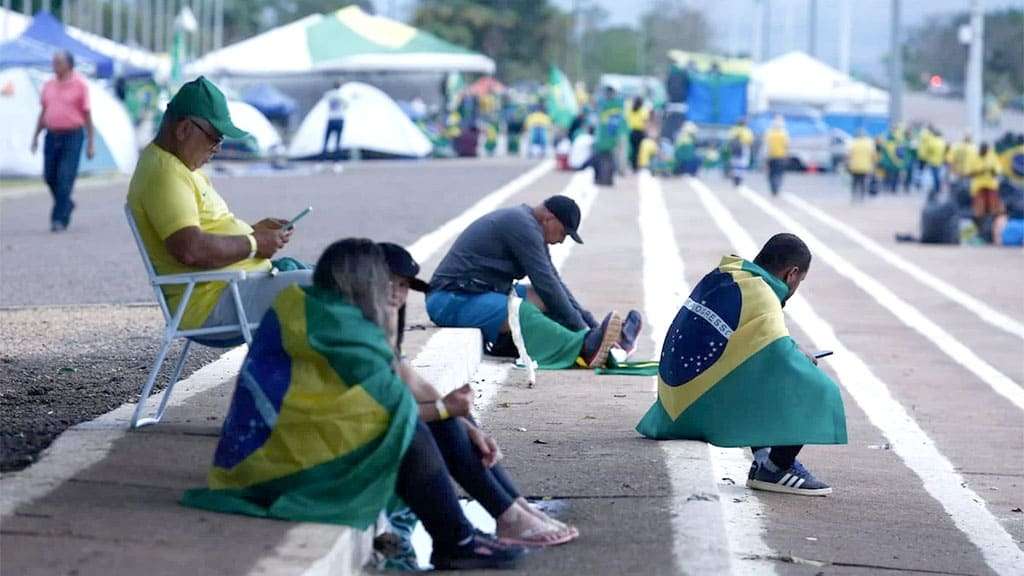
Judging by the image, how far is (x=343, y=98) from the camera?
40125 mm

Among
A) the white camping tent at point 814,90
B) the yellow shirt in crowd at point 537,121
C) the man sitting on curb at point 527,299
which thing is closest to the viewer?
the man sitting on curb at point 527,299

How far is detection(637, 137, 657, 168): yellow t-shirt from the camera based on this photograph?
1554 inches

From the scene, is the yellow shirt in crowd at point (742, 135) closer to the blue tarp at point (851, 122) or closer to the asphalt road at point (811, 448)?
the asphalt road at point (811, 448)

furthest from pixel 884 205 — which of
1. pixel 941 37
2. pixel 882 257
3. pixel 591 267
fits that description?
pixel 941 37

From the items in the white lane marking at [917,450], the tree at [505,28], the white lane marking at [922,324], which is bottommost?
the white lane marking at [922,324]

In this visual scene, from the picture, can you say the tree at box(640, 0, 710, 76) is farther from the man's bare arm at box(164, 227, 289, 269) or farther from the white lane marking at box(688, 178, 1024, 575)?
the man's bare arm at box(164, 227, 289, 269)

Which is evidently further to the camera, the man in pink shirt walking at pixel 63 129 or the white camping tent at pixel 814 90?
the white camping tent at pixel 814 90

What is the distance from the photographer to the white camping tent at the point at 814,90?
67.6 meters

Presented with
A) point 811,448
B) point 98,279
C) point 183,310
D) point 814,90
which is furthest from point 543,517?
point 814,90

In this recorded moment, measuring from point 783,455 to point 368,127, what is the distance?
115 ft

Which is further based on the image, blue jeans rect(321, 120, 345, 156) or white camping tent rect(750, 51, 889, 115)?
white camping tent rect(750, 51, 889, 115)

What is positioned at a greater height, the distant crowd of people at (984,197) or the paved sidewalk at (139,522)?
the paved sidewalk at (139,522)

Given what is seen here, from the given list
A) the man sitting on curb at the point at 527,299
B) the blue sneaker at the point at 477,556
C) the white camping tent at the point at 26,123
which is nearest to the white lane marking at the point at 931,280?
the man sitting on curb at the point at 527,299

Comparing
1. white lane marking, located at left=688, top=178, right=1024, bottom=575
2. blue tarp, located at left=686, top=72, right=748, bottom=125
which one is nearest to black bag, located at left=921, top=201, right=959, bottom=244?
white lane marking, located at left=688, top=178, right=1024, bottom=575
